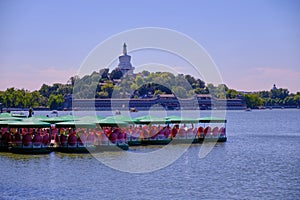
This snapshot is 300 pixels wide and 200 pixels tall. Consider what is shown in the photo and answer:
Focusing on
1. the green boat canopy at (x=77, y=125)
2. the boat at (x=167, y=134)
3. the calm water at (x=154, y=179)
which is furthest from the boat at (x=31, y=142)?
the boat at (x=167, y=134)

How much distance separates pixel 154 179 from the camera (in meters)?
30.2

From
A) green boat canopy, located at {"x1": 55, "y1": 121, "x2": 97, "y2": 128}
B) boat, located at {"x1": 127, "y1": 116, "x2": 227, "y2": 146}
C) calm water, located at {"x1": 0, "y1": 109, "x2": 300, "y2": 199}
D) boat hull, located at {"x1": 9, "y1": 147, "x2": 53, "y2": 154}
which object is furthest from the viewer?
boat, located at {"x1": 127, "y1": 116, "x2": 227, "y2": 146}

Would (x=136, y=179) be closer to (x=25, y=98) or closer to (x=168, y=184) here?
(x=168, y=184)

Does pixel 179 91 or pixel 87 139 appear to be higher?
pixel 179 91

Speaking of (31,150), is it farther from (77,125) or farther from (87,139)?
(87,139)

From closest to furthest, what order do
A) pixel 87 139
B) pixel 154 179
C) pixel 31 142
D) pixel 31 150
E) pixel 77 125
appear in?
pixel 154 179, pixel 31 150, pixel 31 142, pixel 87 139, pixel 77 125

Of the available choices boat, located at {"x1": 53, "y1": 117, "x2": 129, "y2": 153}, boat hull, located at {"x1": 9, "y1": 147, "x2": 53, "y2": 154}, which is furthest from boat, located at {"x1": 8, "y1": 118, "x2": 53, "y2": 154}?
boat, located at {"x1": 53, "y1": 117, "x2": 129, "y2": 153}

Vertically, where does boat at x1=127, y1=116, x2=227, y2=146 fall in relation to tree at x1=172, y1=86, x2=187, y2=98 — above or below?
below

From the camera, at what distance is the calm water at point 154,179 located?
85.8ft

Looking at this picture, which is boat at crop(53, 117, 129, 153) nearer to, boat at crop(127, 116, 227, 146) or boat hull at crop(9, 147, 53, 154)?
boat hull at crop(9, 147, 53, 154)

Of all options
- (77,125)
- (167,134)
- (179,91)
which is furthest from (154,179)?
(179,91)

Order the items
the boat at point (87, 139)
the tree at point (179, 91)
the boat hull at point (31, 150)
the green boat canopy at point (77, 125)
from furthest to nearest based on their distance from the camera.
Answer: the tree at point (179, 91) < the green boat canopy at point (77, 125) < the boat at point (87, 139) < the boat hull at point (31, 150)

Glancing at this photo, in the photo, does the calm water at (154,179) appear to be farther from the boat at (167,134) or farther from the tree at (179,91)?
the tree at (179,91)

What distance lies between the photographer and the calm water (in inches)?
1030
